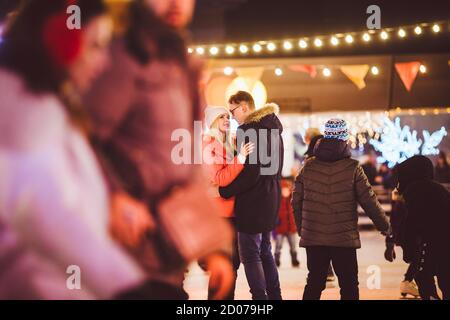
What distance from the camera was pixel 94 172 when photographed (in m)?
4.70

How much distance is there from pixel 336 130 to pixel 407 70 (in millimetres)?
3447

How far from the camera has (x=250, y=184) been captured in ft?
21.8

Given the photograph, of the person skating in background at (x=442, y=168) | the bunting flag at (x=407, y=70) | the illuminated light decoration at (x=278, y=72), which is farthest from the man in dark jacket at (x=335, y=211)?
the person skating in background at (x=442, y=168)

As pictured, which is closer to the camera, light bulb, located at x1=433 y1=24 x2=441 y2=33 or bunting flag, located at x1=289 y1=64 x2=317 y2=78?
light bulb, located at x1=433 y1=24 x2=441 y2=33

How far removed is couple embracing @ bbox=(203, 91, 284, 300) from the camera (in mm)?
6578

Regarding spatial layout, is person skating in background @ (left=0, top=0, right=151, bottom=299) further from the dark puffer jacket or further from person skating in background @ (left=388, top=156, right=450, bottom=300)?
person skating in background @ (left=388, top=156, right=450, bottom=300)

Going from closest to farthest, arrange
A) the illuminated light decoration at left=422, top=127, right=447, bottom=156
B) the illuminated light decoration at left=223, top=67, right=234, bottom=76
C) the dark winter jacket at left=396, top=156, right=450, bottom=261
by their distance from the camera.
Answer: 1. the dark winter jacket at left=396, top=156, right=450, bottom=261
2. the illuminated light decoration at left=223, top=67, right=234, bottom=76
3. the illuminated light decoration at left=422, top=127, right=447, bottom=156

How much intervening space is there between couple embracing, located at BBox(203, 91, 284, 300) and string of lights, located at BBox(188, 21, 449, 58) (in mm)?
1249

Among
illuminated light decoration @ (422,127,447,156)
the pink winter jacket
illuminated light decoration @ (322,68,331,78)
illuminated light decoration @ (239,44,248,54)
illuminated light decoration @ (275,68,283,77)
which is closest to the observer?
the pink winter jacket

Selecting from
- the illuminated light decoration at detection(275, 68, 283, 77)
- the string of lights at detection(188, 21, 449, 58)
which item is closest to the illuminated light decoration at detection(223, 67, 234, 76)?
the string of lights at detection(188, 21, 449, 58)

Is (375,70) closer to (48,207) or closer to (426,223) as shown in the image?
(426,223)

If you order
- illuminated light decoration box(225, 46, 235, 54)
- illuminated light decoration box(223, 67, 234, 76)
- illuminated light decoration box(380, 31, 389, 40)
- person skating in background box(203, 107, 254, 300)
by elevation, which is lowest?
person skating in background box(203, 107, 254, 300)

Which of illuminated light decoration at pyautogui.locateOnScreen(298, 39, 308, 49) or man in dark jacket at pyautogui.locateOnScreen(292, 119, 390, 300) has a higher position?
illuminated light decoration at pyautogui.locateOnScreen(298, 39, 308, 49)

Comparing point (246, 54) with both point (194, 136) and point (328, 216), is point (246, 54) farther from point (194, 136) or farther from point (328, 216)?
point (194, 136)
